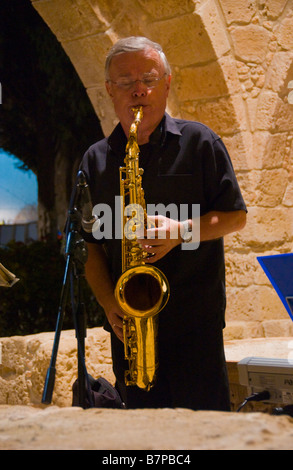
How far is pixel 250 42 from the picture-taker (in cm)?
387

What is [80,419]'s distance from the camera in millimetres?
1088

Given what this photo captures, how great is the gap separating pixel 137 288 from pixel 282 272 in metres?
0.52

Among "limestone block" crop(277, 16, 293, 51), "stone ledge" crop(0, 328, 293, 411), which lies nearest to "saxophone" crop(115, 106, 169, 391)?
"stone ledge" crop(0, 328, 293, 411)

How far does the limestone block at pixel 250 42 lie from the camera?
3.84 metres

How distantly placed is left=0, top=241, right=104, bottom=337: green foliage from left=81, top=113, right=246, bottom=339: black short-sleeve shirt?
3.75 metres

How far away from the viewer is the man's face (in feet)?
6.49

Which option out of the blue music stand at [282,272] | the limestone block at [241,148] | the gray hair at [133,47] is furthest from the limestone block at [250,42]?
the blue music stand at [282,272]

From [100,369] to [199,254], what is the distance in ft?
5.10

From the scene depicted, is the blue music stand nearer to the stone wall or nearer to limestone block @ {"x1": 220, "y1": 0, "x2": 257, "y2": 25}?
the stone wall

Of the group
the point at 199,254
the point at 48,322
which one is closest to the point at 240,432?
the point at 199,254

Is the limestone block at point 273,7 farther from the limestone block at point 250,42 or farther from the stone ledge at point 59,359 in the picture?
the stone ledge at point 59,359

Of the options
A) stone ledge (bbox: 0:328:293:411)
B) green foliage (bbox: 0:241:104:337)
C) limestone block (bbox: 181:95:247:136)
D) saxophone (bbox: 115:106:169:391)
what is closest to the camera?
saxophone (bbox: 115:106:169:391)

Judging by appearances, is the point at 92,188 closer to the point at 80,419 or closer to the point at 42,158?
the point at 80,419

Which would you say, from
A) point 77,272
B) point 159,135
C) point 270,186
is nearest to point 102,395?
point 77,272
